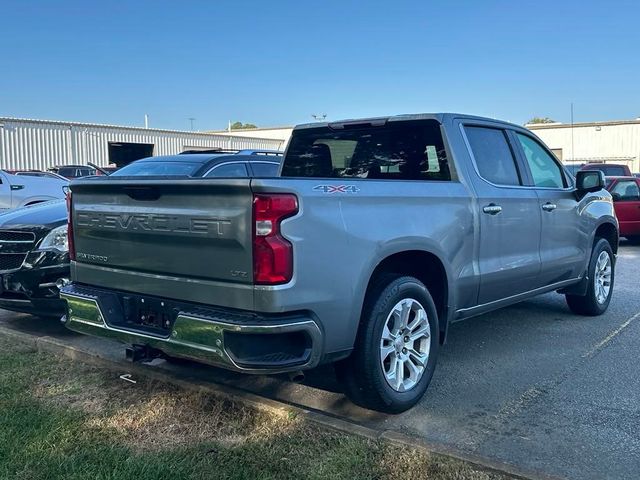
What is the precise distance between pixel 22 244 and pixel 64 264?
49 cm

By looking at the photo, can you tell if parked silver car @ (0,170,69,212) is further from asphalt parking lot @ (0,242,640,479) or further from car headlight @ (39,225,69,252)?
car headlight @ (39,225,69,252)

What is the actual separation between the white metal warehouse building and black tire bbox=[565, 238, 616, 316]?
3457 cm

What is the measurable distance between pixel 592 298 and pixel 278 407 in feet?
13.5

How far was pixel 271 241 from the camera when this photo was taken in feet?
10.6

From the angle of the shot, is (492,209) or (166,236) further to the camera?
(492,209)

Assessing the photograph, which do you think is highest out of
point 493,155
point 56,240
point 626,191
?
point 493,155

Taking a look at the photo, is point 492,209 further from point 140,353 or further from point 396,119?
point 140,353

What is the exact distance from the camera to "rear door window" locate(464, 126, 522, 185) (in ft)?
16.4

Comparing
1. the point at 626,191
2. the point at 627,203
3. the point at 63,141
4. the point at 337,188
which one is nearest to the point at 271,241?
the point at 337,188

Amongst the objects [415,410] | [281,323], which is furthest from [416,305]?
[281,323]

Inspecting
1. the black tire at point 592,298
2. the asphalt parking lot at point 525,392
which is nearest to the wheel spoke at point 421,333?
the asphalt parking lot at point 525,392

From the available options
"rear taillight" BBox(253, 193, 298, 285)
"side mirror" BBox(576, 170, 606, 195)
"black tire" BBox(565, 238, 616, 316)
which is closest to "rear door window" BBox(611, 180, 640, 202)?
"black tire" BBox(565, 238, 616, 316)

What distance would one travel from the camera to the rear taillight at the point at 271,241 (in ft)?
10.6

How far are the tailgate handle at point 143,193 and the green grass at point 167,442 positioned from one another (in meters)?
1.37
